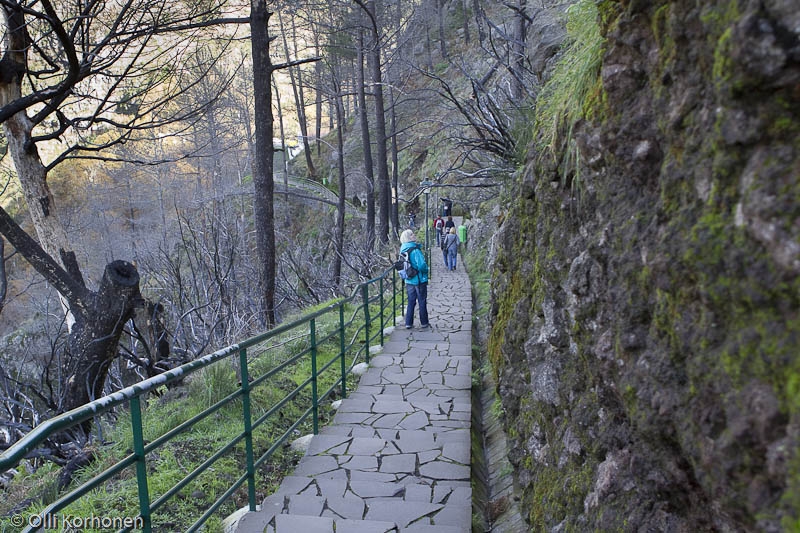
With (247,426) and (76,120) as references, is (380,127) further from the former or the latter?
(247,426)

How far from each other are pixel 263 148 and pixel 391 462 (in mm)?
6467

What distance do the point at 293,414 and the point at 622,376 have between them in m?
4.21

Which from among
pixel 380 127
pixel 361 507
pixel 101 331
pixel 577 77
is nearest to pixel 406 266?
pixel 101 331

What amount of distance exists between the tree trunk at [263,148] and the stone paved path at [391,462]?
326 centimetres

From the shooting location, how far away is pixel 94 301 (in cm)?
610

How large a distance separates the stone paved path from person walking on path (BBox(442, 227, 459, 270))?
8.44m

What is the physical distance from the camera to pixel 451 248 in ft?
52.5

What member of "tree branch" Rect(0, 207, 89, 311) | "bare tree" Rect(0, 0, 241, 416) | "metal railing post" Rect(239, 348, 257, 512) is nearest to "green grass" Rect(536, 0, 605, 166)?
"metal railing post" Rect(239, 348, 257, 512)

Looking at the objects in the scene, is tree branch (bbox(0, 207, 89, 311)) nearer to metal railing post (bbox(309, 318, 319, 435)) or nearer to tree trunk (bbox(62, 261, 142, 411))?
tree trunk (bbox(62, 261, 142, 411))

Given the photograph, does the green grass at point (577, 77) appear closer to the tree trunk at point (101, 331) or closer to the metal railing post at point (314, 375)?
the metal railing post at point (314, 375)

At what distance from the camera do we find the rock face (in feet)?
3.54

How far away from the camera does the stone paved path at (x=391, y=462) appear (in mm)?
3449

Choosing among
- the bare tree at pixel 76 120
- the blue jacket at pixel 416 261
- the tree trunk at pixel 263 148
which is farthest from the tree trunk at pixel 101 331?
the blue jacket at pixel 416 261

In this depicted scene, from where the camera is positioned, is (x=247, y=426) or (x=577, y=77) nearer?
(x=577, y=77)
